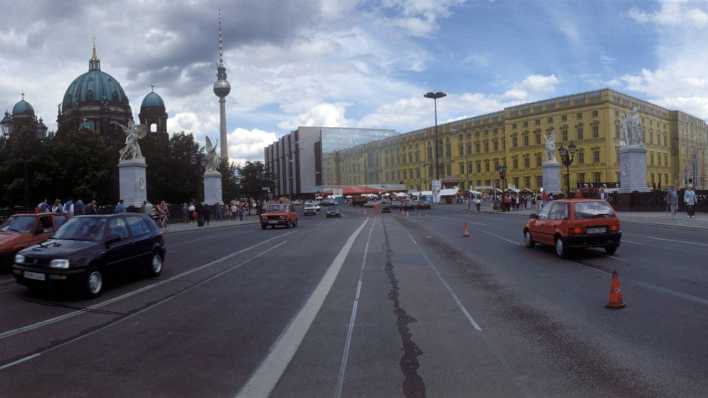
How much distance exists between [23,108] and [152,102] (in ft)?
68.1

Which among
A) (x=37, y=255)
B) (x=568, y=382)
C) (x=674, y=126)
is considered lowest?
(x=568, y=382)

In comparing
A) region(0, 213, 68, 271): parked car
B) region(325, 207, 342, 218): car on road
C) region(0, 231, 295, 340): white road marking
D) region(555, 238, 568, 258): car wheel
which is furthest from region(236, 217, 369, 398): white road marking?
region(325, 207, 342, 218): car on road

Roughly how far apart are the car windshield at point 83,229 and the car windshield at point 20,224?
3343mm

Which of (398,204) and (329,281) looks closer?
(329,281)

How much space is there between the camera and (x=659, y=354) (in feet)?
19.2

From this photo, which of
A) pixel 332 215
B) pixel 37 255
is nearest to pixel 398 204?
pixel 332 215

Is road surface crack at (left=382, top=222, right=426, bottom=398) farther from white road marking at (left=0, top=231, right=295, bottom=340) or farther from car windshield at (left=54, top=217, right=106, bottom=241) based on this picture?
car windshield at (left=54, top=217, right=106, bottom=241)

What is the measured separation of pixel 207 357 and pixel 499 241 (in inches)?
594

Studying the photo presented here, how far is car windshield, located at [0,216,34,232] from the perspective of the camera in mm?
13729

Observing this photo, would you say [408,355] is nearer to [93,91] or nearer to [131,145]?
[131,145]

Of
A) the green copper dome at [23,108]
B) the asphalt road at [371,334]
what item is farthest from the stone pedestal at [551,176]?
the green copper dome at [23,108]

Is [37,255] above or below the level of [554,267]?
above

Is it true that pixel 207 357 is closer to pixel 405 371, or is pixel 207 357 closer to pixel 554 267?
pixel 405 371

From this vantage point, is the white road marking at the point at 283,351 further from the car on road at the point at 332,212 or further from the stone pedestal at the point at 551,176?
the stone pedestal at the point at 551,176
